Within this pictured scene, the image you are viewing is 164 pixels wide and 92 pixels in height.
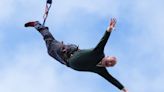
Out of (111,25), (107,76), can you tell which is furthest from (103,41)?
(107,76)

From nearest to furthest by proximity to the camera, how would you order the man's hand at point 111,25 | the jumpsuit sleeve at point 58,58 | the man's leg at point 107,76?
the man's hand at point 111,25 < the man's leg at point 107,76 < the jumpsuit sleeve at point 58,58

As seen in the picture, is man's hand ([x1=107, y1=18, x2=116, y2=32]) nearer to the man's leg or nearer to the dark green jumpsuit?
the dark green jumpsuit

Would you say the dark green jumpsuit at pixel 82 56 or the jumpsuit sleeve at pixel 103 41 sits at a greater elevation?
the jumpsuit sleeve at pixel 103 41

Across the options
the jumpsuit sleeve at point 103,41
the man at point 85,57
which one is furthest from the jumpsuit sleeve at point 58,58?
the jumpsuit sleeve at point 103,41

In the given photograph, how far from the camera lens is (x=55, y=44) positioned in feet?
84.9

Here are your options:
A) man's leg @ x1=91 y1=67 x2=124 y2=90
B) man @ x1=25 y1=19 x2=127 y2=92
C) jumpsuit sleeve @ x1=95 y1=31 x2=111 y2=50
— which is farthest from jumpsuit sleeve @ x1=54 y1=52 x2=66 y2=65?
jumpsuit sleeve @ x1=95 y1=31 x2=111 y2=50

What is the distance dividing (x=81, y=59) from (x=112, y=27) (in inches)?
75.0

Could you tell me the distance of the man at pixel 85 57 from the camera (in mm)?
23859

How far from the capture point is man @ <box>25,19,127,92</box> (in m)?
23.9

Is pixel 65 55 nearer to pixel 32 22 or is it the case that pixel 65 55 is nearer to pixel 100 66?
pixel 100 66

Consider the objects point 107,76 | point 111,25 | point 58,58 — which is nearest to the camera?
point 111,25

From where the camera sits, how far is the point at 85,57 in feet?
79.1

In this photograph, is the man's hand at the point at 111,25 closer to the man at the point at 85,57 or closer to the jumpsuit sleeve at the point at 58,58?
the man at the point at 85,57

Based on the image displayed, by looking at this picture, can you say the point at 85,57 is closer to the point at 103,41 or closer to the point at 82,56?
the point at 82,56
